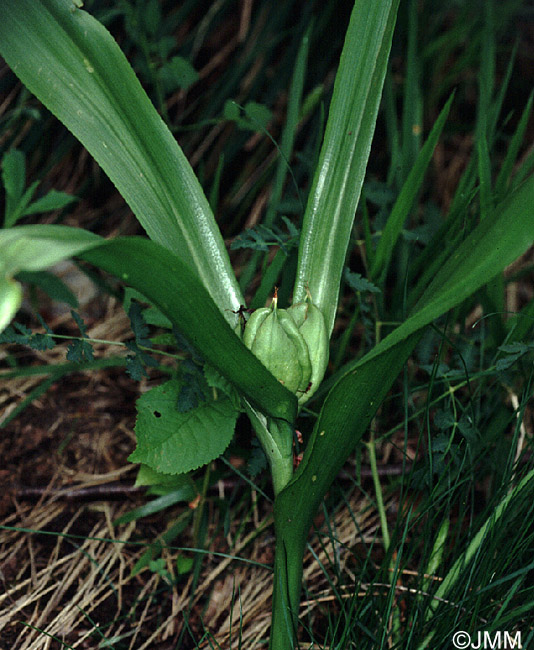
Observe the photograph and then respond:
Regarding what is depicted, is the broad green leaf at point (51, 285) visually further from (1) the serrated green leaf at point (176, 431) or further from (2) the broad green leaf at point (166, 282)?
(2) the broad green leaf at point (166, 282)

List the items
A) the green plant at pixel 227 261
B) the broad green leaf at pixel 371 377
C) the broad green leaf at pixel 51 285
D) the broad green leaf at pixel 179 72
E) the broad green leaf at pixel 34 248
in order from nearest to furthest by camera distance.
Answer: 1. the broad green leaf at pixel 34 248
2. the broad green leaf at pixel 371 377
3. the green plant at pixel 227 261
4. the broad green leaf at pixel 51 285
5. the broad green leaf at pixel 179 72

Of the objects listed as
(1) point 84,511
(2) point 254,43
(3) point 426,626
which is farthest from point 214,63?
(3) point 426,626

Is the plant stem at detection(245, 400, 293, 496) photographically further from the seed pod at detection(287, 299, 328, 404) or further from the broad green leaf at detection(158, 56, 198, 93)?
the broad green leaf at detection(158, 56, 198, 93)

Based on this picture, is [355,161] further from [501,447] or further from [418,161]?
[501,447]

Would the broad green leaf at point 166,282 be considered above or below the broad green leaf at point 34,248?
below

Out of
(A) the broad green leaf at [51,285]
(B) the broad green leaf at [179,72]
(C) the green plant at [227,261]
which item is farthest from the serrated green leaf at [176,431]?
(B) the broad green leaf at [179,72]

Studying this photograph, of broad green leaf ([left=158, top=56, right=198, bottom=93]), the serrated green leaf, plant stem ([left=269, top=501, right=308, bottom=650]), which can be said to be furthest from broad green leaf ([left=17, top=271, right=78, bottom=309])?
plant stem ([left=269, top=501, right=308, bottom=650])

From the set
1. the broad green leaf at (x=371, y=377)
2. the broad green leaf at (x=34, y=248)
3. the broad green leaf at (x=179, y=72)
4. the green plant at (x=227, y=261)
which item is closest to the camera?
the broad green leaf at (x=34, y=248)

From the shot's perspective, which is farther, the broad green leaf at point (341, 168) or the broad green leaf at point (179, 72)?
the broad green leaf at point (179, 72)
